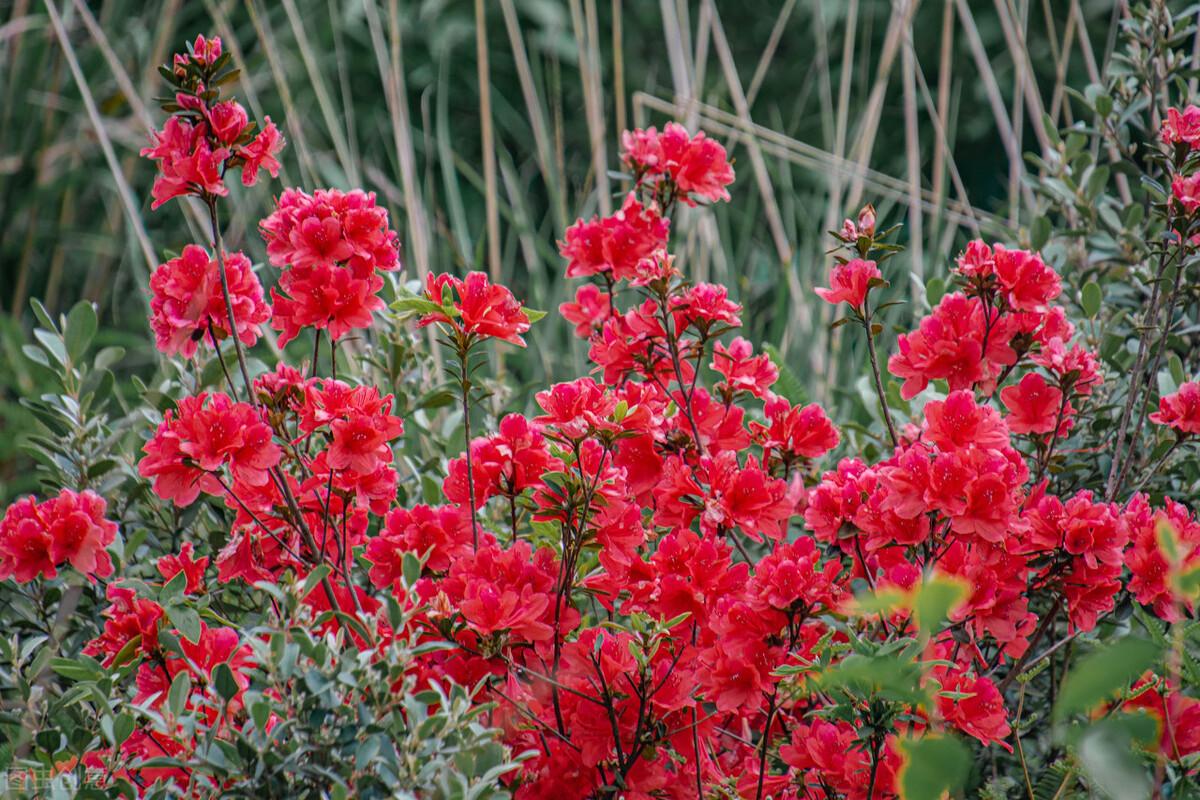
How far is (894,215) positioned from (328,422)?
2.25 m

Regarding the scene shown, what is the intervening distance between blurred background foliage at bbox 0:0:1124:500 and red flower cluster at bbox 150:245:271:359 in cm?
50

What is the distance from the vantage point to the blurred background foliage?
2012 mm

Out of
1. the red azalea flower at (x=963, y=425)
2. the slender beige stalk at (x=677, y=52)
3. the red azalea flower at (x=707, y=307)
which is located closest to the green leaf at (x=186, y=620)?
the red azalea flower at (x=707, y=307)

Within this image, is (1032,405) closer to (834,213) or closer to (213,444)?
(213,444)

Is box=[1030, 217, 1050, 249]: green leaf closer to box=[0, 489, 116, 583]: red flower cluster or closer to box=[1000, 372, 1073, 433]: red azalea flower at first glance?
box=[1000, 372, 1073, 433]: red azalea flower

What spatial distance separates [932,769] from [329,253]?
2.25 feet

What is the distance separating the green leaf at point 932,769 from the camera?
487 millimetres

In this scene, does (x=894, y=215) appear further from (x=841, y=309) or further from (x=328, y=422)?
(x=328, y=422)

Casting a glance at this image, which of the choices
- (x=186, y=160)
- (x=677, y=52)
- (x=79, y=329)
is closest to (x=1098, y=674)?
(x=186, y=160)

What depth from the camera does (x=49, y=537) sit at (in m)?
1.02

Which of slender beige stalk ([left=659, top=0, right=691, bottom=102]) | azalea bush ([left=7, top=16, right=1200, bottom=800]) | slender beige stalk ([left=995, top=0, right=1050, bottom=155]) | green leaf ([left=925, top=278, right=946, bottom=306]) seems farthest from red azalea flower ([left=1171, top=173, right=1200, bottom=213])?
slender beige stalk ([left=659, top=0, right=691, bottom=102])

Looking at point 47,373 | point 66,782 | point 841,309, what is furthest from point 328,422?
point 841,309

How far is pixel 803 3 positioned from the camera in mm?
3738

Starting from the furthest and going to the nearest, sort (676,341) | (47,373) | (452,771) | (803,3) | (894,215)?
(803,3) < (894,215) < (47,373) < (676,341) < (452,771)
